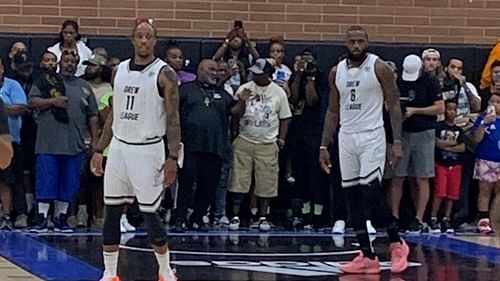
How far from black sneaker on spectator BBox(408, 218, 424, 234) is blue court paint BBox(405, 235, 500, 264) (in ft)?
1.32

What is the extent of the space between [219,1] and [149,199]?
8578 millimetres

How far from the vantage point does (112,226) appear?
9.77 m

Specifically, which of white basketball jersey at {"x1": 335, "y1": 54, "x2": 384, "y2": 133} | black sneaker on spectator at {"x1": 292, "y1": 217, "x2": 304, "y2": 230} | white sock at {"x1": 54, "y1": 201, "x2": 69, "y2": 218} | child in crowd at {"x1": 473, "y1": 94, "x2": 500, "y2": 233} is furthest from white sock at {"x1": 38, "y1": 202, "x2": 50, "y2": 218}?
child in crowd at {"x1": 473, "y1": 94, "x2": 500, "y2": 233}

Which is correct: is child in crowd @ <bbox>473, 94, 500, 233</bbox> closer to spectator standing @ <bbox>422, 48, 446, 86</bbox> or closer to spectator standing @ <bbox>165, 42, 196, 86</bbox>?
spectator standing @ <bbox>422, 48, 446, 86</bbox>

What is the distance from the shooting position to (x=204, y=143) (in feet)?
49.8

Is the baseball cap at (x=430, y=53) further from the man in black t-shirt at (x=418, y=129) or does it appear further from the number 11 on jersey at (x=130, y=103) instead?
the number 11 on jersey at (x=130, y=103)

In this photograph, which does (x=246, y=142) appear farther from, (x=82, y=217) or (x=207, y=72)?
(x=82, y=217)

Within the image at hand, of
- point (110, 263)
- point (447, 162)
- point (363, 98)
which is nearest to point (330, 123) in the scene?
point (363, 98)

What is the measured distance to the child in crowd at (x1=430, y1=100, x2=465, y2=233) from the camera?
1627cm

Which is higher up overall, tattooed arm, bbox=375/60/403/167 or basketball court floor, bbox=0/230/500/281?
tattooed arm, bbox=375/60/403/167

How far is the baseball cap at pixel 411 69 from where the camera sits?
15922 millimetres

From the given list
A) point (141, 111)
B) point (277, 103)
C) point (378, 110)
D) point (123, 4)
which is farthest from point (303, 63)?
point (141, 111)

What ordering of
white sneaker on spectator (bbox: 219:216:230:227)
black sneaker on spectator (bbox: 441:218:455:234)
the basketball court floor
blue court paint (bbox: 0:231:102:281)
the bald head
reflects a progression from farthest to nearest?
Result: black sneaker on spectator (bbox: 441:218:455:234) < white sneaker on spectator (bbox: 219:216:230:227) < the bald head < the basketball court floor < blue court paint (bbox: 0:231:102:281)

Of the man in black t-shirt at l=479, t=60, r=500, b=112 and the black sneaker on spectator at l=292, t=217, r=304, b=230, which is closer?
the black sneaker on spectator at l=292, t=217, r=304, b=230
